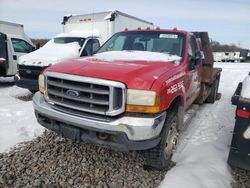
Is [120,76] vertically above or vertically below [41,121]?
above

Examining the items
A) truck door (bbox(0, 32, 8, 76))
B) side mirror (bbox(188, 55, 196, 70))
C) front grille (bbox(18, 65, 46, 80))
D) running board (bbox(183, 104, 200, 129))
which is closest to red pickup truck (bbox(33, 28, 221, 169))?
side mirror (bbox(188, 55, 196, 70))

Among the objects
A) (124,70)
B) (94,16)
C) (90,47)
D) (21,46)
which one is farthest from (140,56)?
(21,46)

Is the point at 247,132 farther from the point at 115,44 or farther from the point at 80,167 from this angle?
the point at 115,44

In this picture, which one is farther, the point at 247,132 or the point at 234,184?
the point at 234,184

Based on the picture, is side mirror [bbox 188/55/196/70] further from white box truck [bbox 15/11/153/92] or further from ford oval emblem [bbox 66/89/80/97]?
white box truck [bbox 15/11/153/92]

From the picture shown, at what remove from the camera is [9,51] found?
31.6ft

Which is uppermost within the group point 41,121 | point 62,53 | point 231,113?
point 62,53

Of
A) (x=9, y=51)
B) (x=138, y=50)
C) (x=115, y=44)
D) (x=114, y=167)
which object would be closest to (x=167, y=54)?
(x=138, y=50)

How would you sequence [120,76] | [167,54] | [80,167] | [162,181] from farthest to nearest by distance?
[167,54] → [80,167] → [162,181] → [120,76]

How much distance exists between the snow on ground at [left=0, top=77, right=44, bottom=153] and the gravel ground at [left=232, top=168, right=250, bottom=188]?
3360 millimetres

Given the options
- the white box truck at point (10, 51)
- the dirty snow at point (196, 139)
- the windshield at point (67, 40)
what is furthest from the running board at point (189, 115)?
the white box truck at point (10, 51)

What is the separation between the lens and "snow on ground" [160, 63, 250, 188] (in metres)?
3.35

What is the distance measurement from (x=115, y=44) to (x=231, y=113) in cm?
377

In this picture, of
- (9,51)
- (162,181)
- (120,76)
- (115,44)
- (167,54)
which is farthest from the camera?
(9,51)
